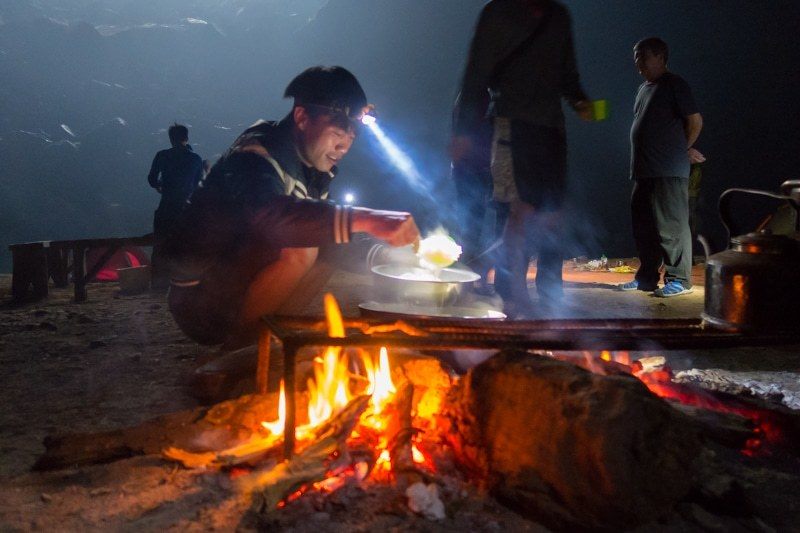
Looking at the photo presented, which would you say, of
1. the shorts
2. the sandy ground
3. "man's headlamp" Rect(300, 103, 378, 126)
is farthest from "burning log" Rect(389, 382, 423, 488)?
the shorts

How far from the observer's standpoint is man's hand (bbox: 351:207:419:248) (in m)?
2.41

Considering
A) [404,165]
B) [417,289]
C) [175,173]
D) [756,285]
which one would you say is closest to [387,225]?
[417,289]

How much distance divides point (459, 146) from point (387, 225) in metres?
2.42

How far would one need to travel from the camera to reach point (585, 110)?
172 inches

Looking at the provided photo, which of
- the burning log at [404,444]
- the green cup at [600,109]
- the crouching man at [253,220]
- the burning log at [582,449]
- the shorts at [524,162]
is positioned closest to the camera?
the burning log at [582,449]

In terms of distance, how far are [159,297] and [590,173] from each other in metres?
21.4

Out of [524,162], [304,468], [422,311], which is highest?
[524,162]

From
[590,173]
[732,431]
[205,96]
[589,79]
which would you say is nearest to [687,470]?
[732,431]

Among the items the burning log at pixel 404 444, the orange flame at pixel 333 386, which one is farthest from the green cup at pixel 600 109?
the burning log at pixel 404 444

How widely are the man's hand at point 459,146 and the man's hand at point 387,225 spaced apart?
232 centimetres

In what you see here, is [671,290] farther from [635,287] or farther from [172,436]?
[172,436]

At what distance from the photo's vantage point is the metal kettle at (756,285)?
78.6 inches

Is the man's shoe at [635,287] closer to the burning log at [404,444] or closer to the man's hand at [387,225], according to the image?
the man's hand at [387,225]

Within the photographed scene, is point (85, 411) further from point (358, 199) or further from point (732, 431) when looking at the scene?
point (358, 199)
